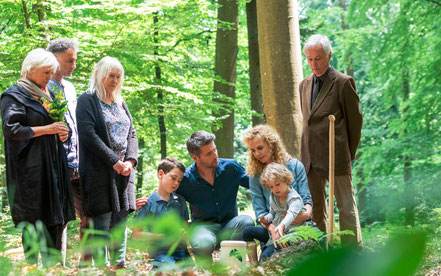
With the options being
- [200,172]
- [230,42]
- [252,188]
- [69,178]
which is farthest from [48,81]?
[230,42]

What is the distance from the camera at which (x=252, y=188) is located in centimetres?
418

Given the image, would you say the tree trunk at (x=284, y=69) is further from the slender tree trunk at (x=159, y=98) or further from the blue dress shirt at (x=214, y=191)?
the slender tree trunk at (x=159, y=98)

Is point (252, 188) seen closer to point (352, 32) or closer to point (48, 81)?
point (48, 81)

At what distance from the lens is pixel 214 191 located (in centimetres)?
435

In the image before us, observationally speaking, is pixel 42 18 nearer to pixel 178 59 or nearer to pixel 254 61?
pixel 178 59

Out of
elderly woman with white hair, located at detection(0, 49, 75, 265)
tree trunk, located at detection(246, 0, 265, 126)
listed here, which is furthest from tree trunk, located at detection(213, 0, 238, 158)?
elderly woman with white hair, located at detection(0, 49, 75, 265)

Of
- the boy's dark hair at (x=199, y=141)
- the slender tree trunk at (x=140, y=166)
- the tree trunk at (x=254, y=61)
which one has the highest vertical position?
the tree trunk at (x=254, y=61)

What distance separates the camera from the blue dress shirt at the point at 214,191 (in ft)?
14.3

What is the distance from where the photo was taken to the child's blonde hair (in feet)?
12.7

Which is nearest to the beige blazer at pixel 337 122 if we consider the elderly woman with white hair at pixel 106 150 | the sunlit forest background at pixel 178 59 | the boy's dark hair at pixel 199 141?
the boy's dark hair at pixel 199 141

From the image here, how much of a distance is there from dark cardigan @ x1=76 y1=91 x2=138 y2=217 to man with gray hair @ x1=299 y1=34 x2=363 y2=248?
5.67 ft

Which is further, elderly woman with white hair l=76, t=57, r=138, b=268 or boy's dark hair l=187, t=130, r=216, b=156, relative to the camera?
boy's dark hair l=187, t=130, r=216, b=156

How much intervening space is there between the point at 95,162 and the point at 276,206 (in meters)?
Result: 1.49

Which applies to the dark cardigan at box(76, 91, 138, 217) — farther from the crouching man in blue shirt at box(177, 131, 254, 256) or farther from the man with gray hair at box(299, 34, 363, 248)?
the man with gray hair at box(299, 34, 363, 248)
